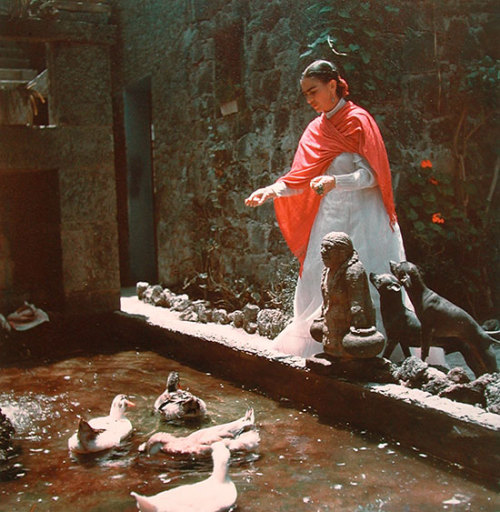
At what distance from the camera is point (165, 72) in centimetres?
969

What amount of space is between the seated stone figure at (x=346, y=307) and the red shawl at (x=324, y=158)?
2.40ft

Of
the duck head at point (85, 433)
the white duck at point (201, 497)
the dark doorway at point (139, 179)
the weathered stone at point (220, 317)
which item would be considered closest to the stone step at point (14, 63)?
the dark doorway at point (139, 179)

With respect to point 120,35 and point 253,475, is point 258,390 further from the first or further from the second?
point 120,35

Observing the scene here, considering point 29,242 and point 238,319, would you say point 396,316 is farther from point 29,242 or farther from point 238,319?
point 29,242

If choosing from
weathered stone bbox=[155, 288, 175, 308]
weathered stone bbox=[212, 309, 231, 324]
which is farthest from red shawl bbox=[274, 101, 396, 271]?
weathered stone bbox=[155, 288, 175, 308]

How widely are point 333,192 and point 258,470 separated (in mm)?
2123

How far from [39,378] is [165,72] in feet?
17.7

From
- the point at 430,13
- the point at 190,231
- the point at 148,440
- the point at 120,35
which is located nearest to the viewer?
the point at 148,440

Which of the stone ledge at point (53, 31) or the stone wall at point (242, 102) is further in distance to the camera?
the stone wall at point (242, 102)

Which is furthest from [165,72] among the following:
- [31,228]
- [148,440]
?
[148,440]

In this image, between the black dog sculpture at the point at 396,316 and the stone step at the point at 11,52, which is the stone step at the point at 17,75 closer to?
the stone step at the point at 11,52

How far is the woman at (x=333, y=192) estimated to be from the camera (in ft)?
15.5

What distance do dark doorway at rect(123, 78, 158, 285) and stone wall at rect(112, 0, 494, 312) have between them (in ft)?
1.22

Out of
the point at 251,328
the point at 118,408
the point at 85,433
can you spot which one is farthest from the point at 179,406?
the point at 251,328
